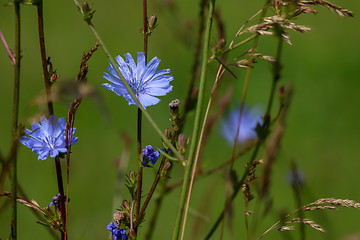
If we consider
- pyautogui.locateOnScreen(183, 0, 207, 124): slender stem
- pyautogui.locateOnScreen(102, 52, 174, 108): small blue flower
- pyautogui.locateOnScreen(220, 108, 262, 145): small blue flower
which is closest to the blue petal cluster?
pyautogui.locateOnScreen(102, 52, 174, 108): small blue flower

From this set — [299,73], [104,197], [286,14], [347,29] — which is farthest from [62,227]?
[347,29]

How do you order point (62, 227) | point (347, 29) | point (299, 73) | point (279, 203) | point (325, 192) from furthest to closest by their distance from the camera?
1. point (347, 29)
2. point (299, 73)
3. point (279, 203)
4. point (325, 192)
5. point (62, 227)

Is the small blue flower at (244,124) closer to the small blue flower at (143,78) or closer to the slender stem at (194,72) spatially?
the slender stem at (194,72)

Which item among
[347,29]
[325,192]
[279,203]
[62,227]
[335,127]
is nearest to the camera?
[62,227]

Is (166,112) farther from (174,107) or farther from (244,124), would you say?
(174,107)

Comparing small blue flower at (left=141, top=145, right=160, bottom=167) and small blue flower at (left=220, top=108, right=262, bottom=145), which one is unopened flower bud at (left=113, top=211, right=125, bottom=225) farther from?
small blue flower at (left=220, top=108, right=262, bottom=145)

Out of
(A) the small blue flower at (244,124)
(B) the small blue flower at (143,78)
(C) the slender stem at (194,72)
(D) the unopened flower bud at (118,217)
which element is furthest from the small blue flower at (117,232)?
(A) the small blue flower at (244,124)

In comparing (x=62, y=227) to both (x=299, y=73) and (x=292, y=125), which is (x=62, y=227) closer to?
(x=292, y=125)
